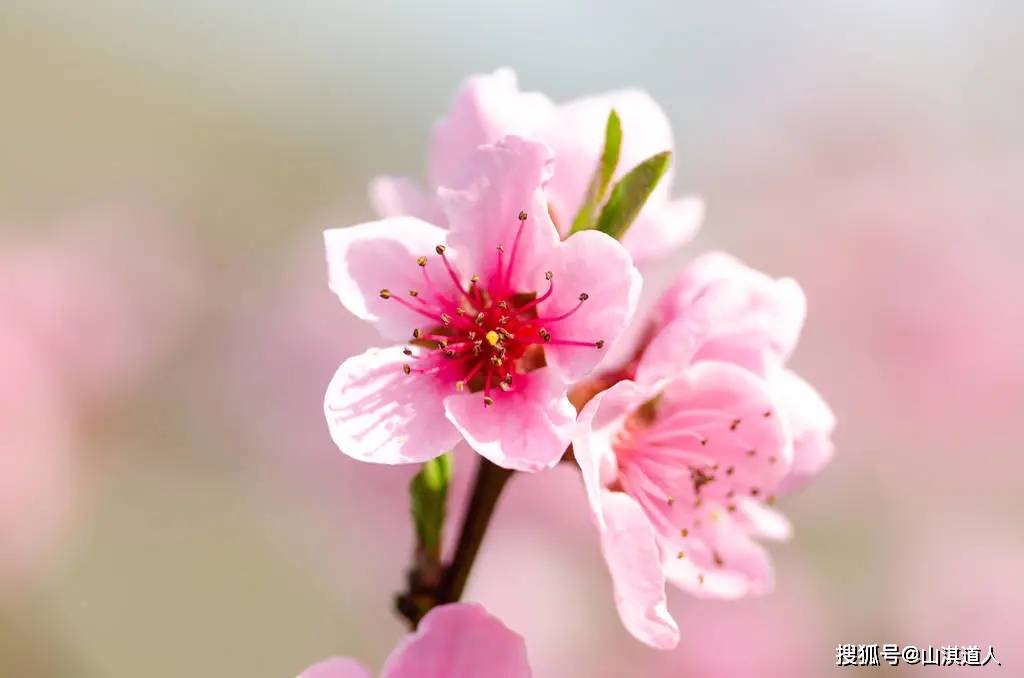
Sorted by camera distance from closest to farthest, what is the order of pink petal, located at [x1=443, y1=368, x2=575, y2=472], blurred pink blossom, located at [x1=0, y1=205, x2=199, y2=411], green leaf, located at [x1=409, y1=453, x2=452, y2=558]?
pink petal, located at [x1=443, y1=368, x2=575, y2=472]
green leaf, located at [x1=409, y1=453, x2=452, y2=558]
blurred pink blossom, located at [x1=0, y1=205, x2=199, y2=411]

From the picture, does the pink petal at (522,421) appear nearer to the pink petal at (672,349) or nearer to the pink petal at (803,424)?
the pink petal at (672,349)

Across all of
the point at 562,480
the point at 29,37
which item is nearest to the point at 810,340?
the point at 562,480

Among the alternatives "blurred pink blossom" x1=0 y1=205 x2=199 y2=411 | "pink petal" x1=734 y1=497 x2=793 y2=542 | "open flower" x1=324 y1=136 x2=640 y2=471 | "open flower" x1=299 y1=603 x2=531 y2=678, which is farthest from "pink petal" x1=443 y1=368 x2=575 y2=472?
"blurred pink blossom" x1=0 y1=205 x2=199 y2=411

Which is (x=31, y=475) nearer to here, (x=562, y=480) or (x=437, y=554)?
(x=562, y=480)

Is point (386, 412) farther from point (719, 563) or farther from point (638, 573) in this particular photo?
point (719, 563)

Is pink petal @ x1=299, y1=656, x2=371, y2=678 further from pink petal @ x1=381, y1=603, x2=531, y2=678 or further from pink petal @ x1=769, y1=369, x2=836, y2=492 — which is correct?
pink petal @ x1=769, y1=369, x2=836, y2=492

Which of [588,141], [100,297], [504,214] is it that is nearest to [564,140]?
[588,141]
